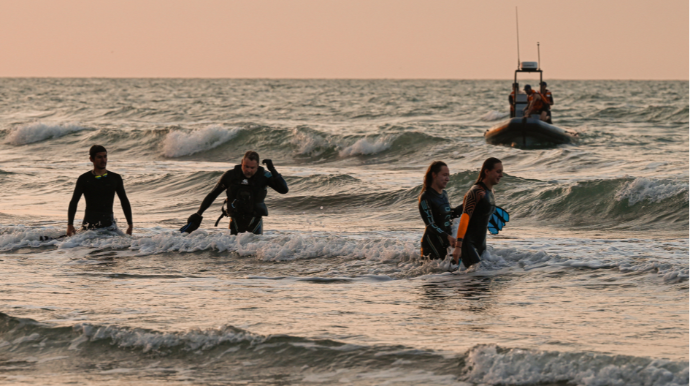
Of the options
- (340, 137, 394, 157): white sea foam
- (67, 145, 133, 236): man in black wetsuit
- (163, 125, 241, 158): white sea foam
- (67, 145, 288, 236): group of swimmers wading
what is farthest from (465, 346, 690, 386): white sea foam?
(163, 125, 241, 158): white sea foam

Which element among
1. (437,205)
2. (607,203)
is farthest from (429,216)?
(607,203)

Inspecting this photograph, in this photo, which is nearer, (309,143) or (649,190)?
(649,190)

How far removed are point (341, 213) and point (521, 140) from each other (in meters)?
11.6

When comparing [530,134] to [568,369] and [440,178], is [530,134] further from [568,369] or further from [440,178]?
[568,369]

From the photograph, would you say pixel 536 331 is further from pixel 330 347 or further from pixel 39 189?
pixel 39 189

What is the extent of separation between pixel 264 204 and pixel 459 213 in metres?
2.30

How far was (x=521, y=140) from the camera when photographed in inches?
1012

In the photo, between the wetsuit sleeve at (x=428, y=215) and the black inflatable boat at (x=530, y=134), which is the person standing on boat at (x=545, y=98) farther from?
the wetsuit sleeve at (x=428, y=215)

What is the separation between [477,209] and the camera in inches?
317

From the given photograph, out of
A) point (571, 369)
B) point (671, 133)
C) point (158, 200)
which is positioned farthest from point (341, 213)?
point (671, 133)

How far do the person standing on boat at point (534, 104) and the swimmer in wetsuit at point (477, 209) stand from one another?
1763cm

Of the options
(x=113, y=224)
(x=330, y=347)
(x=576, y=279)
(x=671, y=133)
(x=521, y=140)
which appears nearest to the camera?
(x=330, y=347)

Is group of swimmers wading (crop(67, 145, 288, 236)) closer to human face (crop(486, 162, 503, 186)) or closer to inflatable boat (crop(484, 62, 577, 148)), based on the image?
human face (crop(486, 162, 503, 186))

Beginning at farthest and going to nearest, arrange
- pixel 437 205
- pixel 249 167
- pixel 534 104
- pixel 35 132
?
pixel 35 132
pixel 534 104
pixel 249 167
pixel 437 205
